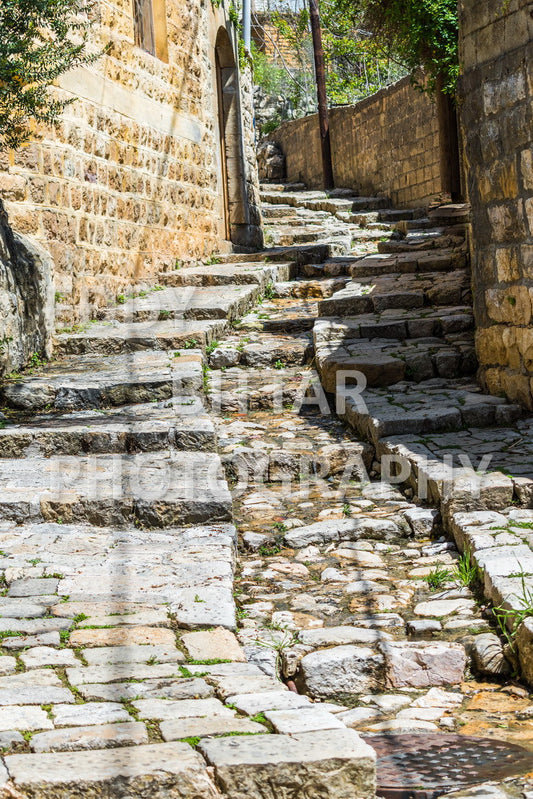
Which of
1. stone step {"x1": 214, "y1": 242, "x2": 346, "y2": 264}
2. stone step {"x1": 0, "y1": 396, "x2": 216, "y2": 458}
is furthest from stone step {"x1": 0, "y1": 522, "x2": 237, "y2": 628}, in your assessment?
stone step {"x1": 214, "y1": 242, "x2": 346, "y2": 264}

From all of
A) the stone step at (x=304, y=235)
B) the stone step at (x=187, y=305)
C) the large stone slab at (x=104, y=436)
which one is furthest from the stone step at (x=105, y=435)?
the stone step at (x=304, y=235)

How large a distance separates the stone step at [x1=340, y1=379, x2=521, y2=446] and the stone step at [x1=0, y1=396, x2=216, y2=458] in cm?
103

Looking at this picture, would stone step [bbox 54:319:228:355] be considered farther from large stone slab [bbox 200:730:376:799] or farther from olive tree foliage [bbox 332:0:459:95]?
large stone slab [bbox 200:730:376:799]

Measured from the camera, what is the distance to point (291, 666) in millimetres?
3248

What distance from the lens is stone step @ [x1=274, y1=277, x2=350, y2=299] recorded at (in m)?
9.88

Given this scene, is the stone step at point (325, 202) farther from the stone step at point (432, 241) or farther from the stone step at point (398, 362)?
the stone step at point (398, 362)

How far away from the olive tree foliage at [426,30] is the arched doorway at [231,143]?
1991 mm

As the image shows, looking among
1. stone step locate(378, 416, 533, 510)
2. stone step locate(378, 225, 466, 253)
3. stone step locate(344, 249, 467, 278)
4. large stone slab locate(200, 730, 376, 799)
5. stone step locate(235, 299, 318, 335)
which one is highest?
stone step locate(378, 225, 466, 253)

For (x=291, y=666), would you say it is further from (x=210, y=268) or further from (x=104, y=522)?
(x=210, y=268)

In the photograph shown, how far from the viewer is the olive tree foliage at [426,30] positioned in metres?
10.6

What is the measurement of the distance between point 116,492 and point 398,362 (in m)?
2.69

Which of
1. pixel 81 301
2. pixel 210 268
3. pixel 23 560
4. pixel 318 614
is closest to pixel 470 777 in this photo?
pixel 318 614

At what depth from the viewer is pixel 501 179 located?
5.53 m

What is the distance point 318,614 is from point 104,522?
1216 millimetres
